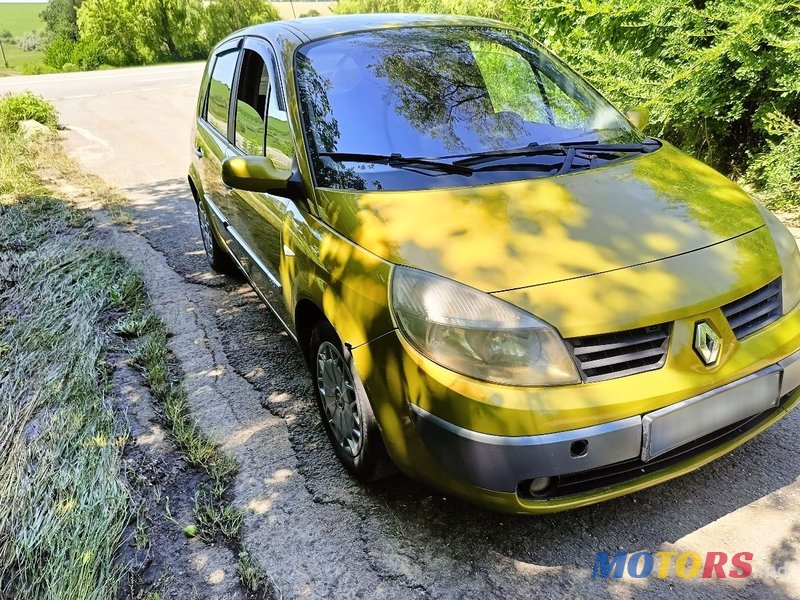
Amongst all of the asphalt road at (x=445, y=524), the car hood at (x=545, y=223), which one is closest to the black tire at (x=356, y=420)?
the asphalt road at (x=445, y=524)

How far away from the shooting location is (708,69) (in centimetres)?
476

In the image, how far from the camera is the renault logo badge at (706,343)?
1896 millimetres

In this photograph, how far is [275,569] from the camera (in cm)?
220

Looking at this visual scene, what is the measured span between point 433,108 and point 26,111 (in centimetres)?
1152

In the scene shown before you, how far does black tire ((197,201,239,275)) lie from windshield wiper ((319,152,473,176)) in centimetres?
223

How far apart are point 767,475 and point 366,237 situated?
71.3 inches

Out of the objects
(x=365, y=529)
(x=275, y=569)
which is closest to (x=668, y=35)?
(x=365, y=529)

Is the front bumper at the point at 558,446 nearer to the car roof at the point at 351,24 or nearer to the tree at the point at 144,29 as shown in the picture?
the car roof at the point at 351,24

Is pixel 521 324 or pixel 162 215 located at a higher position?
pixel 521 324

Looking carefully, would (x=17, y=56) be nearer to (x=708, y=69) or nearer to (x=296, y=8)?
(x=296, y=8)

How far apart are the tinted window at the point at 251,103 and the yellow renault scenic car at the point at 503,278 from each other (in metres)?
0.07

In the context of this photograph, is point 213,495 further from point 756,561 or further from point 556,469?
point 756,561

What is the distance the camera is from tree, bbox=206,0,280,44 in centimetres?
3566

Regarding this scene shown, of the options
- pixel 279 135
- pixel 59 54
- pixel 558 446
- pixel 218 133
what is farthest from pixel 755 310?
pixel 59 54
